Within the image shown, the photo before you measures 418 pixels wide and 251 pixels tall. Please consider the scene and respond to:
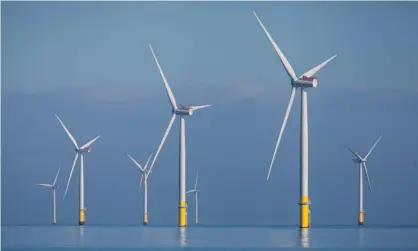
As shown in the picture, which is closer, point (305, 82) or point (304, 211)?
point (305, 82)

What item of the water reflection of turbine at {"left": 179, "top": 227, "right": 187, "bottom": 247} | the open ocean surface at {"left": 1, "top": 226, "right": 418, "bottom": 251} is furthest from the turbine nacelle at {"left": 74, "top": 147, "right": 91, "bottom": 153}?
the water reflection of turbine at {"left": 179, "top": 227, "right": 187, "bottom": 247}

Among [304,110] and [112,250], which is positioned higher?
[304,110]

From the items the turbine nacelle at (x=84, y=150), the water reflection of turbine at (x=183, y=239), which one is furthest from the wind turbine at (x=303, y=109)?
the turbine nacelle at (x=84, y=150)

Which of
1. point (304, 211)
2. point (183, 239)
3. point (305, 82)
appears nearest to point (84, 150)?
point (183, 239)

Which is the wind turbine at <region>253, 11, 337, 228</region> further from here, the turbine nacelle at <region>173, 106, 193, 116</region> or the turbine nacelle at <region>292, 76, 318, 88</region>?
the turbine nacelle at <region>173, 106, 193, 116</region>

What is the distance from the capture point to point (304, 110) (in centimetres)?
7006

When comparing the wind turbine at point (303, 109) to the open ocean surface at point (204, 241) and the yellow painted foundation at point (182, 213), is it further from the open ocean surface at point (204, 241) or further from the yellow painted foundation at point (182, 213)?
the yellow painted foundation at point (182, 213)

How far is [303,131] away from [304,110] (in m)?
A: 1.34

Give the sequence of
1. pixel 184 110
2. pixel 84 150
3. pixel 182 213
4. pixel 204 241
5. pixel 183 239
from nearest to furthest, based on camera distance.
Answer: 1. pixel 204 241
2. pixel 183 239
3. pixel 184 110
4. pixel 182 213
5. pixel 84 150

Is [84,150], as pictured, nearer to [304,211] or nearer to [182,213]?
[182,213]

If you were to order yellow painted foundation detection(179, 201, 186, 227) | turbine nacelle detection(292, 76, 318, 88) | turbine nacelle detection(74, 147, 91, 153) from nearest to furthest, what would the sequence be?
turbine nacelle detection(292, 76, 318, 88) → yellow painted foundation detection(179, 201, 186, 227) → turbine nacelle detection(74, 147, 91, 153)

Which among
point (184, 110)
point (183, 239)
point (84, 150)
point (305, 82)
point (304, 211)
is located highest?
point (305, 82)

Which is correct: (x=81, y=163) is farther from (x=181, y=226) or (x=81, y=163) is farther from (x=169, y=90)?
(x=169, y=90)

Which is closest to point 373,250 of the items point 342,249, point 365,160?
point 342,249
